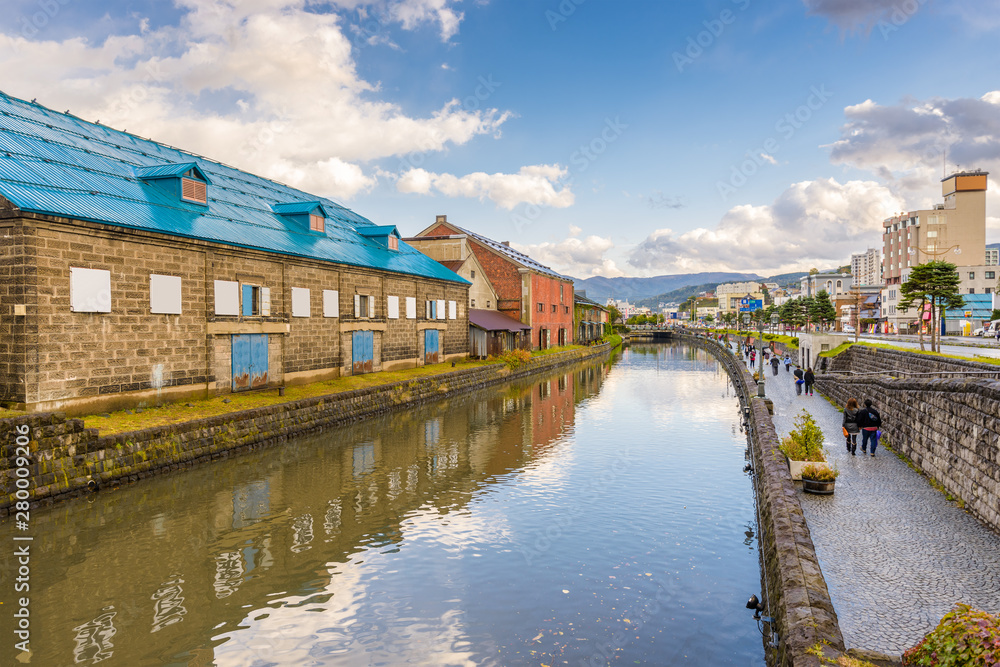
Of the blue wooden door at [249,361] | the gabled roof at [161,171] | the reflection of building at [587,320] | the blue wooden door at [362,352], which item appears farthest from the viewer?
the reflection of building at [587,320]

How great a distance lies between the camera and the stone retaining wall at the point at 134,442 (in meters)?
13.6

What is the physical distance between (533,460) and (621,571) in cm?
951

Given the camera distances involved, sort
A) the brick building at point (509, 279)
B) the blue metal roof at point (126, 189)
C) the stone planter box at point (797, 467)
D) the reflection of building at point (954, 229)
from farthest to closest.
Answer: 1. the reflection of building at point (954, 229)
2. the brick building at point (509, 279)
3. the blue metal roof at point (126, 189)
4. the stone planter box at point (797, 467)

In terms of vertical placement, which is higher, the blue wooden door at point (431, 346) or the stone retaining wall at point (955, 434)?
the blue wooden door at point (431, 346)

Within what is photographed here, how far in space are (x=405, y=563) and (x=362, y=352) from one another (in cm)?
2385

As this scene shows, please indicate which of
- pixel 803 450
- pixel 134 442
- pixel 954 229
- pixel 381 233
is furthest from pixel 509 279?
pixel 954 229

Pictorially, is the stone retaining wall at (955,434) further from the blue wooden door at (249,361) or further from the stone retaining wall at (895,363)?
the blue wooden door at (249,361)

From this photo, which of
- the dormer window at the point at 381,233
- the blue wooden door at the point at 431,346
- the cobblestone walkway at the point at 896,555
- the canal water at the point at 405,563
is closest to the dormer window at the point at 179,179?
the canal water at the point at 405,563

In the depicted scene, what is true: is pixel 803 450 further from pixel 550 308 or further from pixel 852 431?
pixel 550 308

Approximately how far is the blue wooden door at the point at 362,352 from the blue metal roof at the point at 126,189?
4128mm

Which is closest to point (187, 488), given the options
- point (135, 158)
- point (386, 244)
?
point (135, 158)

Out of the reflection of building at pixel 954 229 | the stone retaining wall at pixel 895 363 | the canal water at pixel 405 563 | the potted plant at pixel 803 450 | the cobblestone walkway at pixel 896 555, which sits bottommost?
the canal water at pixel 405 563

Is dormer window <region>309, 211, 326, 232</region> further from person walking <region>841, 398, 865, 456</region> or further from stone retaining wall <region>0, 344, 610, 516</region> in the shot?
person walking <region>841, 398, 865, 456</region>

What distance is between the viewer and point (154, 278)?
67.9ft
